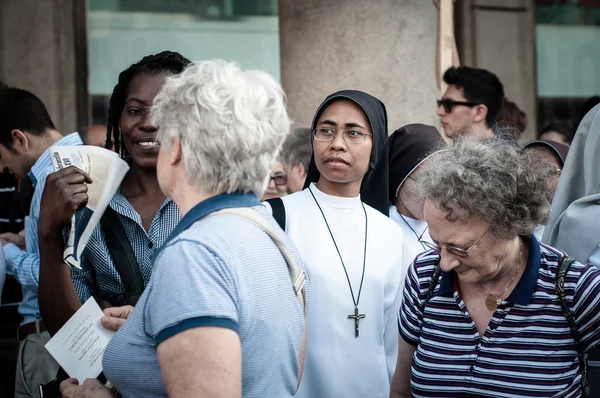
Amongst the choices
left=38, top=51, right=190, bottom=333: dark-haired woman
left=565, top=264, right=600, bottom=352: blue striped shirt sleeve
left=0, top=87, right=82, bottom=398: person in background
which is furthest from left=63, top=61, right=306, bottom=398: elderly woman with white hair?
left=0, top=87, right=82, bottom=398: person in background

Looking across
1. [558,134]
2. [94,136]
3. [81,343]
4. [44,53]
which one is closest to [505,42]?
[558,134]

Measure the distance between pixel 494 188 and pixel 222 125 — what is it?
120cm

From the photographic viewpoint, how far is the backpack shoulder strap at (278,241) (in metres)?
2.48

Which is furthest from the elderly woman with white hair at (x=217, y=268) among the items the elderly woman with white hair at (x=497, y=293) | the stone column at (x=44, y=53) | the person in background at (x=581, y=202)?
the stone column at (x=44, y=53)

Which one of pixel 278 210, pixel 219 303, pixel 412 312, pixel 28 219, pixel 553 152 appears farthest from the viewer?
pixel 553 152

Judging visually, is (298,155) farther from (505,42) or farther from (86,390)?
(505,42)

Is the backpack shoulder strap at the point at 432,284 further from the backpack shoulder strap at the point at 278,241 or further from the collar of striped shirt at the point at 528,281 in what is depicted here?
the backpack shoulder strap at the point at 278,241

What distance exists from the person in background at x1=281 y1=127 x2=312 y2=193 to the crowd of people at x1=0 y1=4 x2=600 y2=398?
134 cm

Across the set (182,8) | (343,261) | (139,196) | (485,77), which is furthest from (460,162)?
(182,8)

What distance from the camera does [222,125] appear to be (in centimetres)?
245

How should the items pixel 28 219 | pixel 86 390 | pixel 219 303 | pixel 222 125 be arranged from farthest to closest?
1. pixel 28 219
2. pixel 86 390
3. pixel 222 125
4. pixel 219 303

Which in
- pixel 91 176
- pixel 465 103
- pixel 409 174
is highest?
pixel 465 103

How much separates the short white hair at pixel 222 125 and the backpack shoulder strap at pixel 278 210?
1530 millimetres

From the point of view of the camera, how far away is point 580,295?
3.12 m
